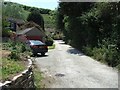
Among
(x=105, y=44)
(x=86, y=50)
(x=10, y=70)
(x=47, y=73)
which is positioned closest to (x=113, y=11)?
(x=105, y=44)

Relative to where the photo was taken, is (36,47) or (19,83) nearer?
(19,83)

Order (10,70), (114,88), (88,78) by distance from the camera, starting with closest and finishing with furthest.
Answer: (10,70) → (114,88) → (88,78)

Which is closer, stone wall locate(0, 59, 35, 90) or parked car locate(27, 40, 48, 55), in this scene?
stone wall locate(0, 59, 35, 90)

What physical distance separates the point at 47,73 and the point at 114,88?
500cm

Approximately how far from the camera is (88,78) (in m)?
14.3

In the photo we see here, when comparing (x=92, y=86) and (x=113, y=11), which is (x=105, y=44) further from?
(x=92, y=86)

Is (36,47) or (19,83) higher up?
(19,83)

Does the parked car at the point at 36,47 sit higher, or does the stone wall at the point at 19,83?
the stone wall at the point at 19,83

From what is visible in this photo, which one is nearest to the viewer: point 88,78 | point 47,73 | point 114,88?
point 114,88

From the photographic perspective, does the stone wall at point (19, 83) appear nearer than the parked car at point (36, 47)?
Yes

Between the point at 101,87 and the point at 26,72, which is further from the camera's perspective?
the point at 101,87

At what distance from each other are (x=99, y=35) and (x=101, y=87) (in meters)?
15.4

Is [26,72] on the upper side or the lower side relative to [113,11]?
lower

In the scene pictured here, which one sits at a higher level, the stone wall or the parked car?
the stone wall
